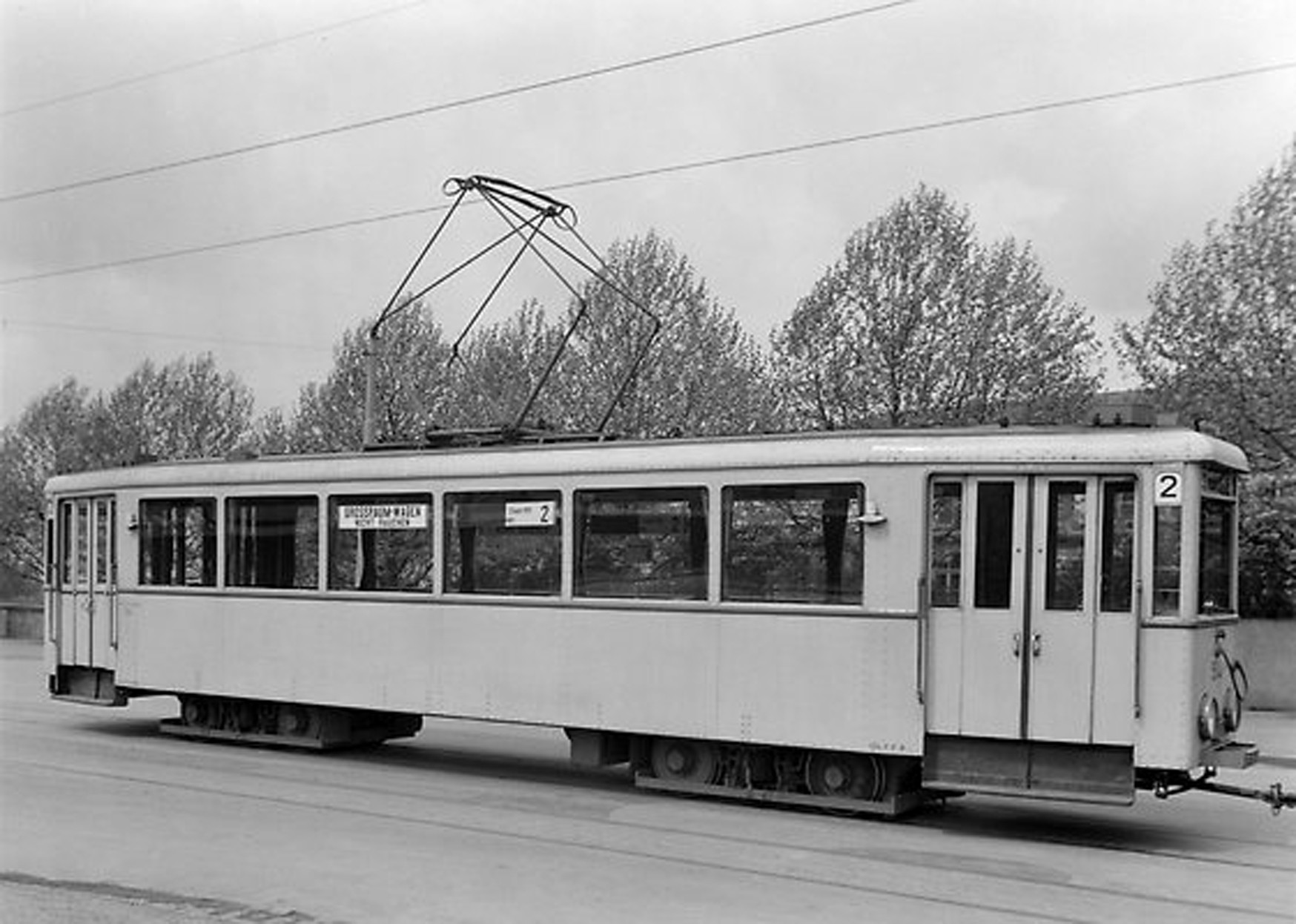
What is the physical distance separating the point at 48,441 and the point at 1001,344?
2554 centimetres

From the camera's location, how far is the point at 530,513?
41.1ft

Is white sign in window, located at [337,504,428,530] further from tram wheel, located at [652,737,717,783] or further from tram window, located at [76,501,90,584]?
tram window, located at [76,501,90,584]

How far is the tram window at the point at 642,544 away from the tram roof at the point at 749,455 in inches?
9.2

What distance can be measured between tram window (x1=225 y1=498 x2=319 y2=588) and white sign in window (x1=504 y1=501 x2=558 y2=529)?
233 centimetres

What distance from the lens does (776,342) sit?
2122cm

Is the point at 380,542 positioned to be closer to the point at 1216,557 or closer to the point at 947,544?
the point at 947,544

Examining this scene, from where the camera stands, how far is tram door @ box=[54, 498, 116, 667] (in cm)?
1587

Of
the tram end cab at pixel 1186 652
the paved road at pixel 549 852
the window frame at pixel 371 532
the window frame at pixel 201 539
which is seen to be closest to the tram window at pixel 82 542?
the window frame at pixel 201 539

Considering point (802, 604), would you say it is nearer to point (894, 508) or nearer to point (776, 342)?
point (894, 508)

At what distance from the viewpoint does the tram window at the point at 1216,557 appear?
1009 cm

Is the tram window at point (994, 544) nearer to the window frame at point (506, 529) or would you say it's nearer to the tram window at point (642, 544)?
the tram window at point (642, 544)

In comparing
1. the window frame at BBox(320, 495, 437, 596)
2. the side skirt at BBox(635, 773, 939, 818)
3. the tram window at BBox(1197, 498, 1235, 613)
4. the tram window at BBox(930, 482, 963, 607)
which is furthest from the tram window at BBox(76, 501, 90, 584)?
the tram window at BBox(1197, 498, 1235, 613)

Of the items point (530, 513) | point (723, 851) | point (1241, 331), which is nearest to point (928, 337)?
point (1241, 331)

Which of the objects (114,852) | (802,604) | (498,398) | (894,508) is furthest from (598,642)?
(498,398)
